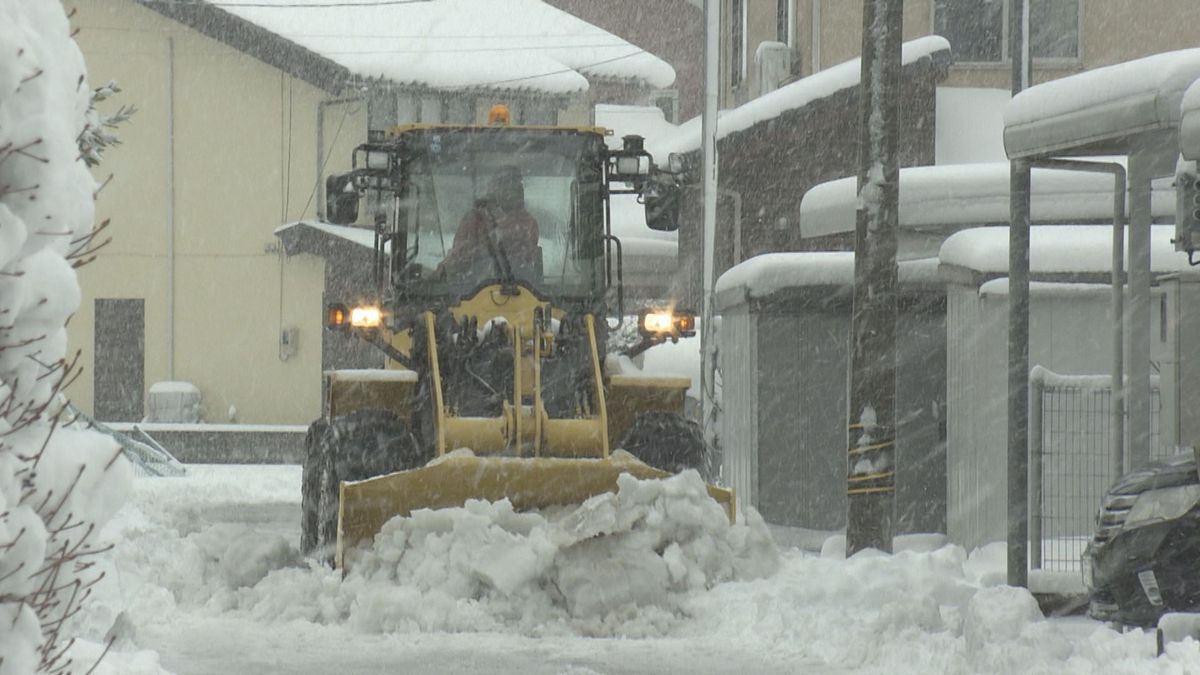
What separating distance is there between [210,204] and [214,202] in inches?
3.2

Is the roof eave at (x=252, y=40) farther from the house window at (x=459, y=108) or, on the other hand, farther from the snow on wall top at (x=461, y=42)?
the house window at (x=459, y=108)

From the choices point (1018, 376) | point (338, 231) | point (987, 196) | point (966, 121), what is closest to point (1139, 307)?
point (1018, 376)

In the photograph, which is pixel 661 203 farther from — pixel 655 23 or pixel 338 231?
pixel 655 23

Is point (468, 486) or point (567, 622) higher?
point (468, 486)

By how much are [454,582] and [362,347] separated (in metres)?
24.0

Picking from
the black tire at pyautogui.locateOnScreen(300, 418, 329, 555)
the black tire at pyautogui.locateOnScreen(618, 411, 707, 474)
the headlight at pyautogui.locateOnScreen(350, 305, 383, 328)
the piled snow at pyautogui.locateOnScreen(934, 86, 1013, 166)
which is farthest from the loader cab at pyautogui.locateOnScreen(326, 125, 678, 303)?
the piled snow at pyautogui.locateOnScreen(934, 86, 1013, 166)

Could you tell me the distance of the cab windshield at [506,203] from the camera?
12719mm

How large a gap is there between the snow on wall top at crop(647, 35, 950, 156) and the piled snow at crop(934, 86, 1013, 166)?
2.48ft

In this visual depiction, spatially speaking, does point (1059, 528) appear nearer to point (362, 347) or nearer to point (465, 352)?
point (465, 352)

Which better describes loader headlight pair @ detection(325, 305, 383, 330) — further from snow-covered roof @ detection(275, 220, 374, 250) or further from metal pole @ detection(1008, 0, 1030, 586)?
snow-covered roof @ detection(275, 220, 374, 250)

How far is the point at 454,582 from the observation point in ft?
35.2

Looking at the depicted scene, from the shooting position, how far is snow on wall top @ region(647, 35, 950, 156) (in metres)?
21.0

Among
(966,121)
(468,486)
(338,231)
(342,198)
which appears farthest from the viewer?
(338,231)

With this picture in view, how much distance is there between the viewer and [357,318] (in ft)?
40.9
